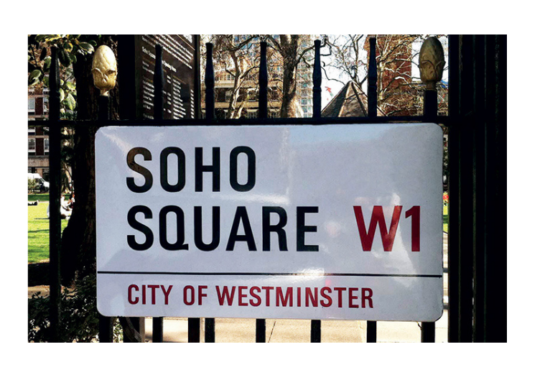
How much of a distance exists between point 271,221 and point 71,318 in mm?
2343

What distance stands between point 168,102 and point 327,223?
1.82 m

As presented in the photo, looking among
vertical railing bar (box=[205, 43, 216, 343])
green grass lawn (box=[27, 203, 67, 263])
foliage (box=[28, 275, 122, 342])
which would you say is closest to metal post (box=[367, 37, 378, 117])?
vertical railing bar (box=[205, 43, 216, 343])

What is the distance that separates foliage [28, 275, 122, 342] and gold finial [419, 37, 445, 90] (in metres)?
3.10

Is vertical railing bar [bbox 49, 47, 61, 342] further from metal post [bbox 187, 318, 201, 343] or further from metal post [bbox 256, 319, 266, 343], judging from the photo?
metal post [bbox 256, 319, 266, 343]

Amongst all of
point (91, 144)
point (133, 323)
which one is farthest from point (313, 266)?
point (91, 144)

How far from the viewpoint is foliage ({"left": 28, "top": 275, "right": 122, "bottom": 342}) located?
3.27 metres

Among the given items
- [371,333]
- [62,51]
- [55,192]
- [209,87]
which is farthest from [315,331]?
[62,51]

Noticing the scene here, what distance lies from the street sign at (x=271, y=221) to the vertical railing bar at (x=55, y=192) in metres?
0.20

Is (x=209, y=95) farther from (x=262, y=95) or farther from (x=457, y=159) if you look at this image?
(x=457, y=159)

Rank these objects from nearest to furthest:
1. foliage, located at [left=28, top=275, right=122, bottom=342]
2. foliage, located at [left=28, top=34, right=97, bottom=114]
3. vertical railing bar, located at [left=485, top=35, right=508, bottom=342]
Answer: vertical railing bar, located at [left=485, top=35, right=508, bottom=342]
foliage, located at [left=28, top=34, right=97, bottom=114]
foliage, located at [left=28, top=275, right=122, bottom=342]

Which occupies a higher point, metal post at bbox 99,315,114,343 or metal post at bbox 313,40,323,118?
metal post at bbox 313,40,323,118

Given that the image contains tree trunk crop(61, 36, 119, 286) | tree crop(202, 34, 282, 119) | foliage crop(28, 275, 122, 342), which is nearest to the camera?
foliage crop(28, 275, 122, 342)

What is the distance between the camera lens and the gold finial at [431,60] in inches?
70.8

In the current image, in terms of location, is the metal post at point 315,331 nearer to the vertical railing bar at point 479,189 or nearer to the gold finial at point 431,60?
the vertical railing bar at point 479,189
